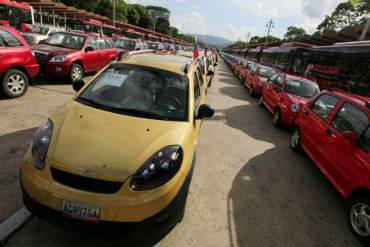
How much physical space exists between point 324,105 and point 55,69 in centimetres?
772

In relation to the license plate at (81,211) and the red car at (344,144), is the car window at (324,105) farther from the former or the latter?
the license plate at (81,211)

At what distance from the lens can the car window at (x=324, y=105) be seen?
5.62m

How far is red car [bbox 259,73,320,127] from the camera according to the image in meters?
8.20

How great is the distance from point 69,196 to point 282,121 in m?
7.08

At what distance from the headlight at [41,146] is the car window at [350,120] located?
4.33m

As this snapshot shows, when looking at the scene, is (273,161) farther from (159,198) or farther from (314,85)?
(314,85)

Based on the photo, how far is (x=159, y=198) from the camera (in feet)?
8.41

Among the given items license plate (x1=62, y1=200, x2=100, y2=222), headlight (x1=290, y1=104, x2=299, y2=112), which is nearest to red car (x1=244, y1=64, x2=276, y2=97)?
headlight (x1=290, y1=104, x2=299, y2=112)

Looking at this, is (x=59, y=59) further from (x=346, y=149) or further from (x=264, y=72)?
(x=264, y=72)

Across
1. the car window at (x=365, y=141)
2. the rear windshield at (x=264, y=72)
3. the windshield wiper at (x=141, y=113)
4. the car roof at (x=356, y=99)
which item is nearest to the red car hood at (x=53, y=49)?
the windshield wiper at (x=141, y=113)

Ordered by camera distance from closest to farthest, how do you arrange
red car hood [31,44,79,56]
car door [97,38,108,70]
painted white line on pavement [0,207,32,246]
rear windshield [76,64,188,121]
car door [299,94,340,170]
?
painted white line on pavement [0,207,32,246] → rear windshield [76,64,188,121] → car door [299,94,340,170] → red car hood [31,44,79,56] → car door [97,38,108,70]

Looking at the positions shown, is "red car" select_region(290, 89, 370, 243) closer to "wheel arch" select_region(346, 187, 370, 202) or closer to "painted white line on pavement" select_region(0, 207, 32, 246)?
"wheel arch" select_region(346, 187, 370, 202)

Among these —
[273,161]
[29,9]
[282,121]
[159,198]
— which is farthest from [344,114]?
[29,9]

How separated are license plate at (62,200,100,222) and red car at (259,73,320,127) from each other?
6896 millimetres
